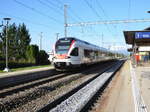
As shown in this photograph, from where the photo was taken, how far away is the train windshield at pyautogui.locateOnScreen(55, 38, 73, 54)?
23.9 metres

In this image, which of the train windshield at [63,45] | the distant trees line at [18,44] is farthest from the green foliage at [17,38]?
the train windshield at [63,45]

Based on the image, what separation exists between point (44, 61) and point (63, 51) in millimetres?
33874

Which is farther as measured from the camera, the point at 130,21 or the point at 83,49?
the point at 130,21

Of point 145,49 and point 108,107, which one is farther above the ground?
point 145,49

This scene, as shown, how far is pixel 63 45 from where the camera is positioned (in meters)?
24.2

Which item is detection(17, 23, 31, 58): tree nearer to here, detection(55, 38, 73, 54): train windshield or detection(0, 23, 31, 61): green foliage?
detection(0, 23, 31, 61): green foliage

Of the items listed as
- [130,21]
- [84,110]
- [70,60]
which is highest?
[130,21]

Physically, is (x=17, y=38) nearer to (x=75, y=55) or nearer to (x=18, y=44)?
(x=18, y=44)

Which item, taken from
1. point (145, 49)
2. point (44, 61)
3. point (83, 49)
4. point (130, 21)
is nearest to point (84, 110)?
point (83, 49)

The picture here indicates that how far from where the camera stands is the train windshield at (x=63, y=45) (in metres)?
23.9

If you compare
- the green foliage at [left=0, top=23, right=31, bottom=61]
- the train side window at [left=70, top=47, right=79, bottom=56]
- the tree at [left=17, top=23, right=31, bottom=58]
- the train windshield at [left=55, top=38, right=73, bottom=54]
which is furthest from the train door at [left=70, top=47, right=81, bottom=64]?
the tree at [left=17, top=23, right=31, bottom=58]

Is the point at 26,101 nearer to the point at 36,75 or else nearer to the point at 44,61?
the point at 36,75

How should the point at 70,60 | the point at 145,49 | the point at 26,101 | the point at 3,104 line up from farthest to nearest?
the point at 145,49
the point at 70,60
the point at 26,101
the point at 3,104

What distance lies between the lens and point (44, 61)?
5734 centimetres
